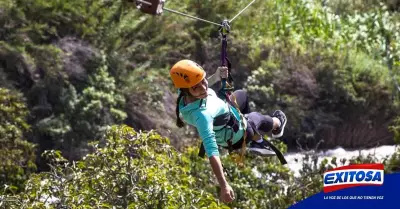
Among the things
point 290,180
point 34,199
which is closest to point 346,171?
point 290,180

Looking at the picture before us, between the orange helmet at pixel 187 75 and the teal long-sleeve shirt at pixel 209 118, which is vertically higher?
the orange helmet at pixel 187 75

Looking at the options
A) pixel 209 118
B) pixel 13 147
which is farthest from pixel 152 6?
pixel 13 147

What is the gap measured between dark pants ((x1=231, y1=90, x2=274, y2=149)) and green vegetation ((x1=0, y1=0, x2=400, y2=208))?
68 cm

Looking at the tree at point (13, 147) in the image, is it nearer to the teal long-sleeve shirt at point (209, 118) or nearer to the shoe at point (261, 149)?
the shoe at point (261, 149)

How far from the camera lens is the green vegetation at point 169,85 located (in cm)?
898

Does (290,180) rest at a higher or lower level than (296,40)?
lower

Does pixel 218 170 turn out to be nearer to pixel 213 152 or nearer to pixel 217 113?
pixel 213 152

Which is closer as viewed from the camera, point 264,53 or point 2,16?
point 2,16

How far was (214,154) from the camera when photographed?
245 inches

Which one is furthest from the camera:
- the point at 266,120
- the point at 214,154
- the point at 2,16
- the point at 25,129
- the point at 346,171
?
the point at 2,16

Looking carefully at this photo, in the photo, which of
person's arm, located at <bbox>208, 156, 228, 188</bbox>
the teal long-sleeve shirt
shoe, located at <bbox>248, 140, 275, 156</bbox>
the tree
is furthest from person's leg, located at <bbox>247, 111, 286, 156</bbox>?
the tree

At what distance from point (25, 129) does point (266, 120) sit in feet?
15.5

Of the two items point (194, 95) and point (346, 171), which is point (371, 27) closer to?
point (346, 171)

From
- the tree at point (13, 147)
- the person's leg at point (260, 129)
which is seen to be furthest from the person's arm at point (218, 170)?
the tree at point (13, 147)
